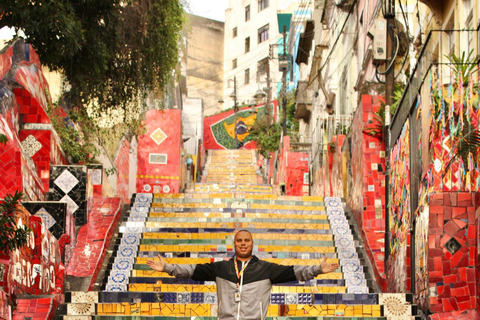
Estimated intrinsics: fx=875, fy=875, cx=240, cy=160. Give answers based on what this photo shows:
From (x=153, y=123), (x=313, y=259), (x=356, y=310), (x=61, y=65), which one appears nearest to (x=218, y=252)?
(x=313, y=259)

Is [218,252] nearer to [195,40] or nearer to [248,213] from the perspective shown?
[248,213]

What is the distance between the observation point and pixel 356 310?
1040cm

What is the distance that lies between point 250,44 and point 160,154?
1454 inches

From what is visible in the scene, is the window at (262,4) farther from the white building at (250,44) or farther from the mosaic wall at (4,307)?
the mosaic wall at (4,307)

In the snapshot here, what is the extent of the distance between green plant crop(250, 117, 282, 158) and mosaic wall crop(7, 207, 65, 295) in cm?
2633

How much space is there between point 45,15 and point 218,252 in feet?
17.1

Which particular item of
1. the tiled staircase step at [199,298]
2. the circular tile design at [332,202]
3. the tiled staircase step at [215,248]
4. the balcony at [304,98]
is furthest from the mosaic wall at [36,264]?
the balcony at [304,98]

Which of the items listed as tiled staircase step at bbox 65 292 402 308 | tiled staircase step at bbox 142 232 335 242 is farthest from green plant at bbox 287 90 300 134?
tiled staircase step at bbox 65 292 402 308

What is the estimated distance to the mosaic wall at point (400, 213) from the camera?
11.2 m

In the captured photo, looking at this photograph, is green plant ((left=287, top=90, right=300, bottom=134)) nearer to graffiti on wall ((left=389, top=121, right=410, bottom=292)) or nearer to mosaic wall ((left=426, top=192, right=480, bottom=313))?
graffiti on wall ((left=389, top=121, right=410, bottom=292))

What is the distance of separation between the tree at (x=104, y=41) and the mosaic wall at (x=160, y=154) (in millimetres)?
4710

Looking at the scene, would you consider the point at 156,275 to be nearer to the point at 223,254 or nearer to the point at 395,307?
the point at 223,254

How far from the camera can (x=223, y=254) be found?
13.5m

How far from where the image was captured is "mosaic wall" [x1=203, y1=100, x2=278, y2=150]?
1982 inches
